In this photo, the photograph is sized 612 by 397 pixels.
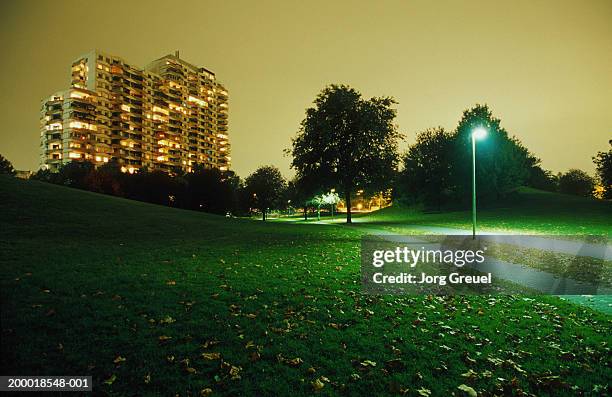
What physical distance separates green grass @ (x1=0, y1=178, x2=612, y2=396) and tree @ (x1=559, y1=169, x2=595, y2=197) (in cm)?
16666

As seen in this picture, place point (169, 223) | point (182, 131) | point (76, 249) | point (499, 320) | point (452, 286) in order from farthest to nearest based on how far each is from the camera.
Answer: point (182, 131) < point (169, 223) < point (76, 249) < point (452, 286) < point (499, 320)

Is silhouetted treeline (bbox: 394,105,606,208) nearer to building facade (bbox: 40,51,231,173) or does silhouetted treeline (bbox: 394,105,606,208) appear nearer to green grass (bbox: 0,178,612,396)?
green grass (bbox: 0,178,612,396)

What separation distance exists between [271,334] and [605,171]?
7227 centimetres

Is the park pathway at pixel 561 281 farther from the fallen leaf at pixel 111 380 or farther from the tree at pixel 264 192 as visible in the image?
the tree at pixel 264 192

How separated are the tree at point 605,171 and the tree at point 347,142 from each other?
4145cm

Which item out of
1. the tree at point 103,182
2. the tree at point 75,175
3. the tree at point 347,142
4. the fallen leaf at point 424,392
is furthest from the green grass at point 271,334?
the tree at point 75,175

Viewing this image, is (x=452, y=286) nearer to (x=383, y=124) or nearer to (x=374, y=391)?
(x=374, y=391)

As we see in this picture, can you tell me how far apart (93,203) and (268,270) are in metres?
21.7

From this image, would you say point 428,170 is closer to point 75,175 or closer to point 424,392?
point 424,392

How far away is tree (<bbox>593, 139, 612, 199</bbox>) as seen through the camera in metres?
53.3

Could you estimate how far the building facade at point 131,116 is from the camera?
385 feet

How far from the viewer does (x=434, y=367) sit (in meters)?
5.02

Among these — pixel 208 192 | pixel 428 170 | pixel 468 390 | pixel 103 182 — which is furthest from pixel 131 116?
Result: pixel 468 390

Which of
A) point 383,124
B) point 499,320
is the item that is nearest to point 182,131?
point 383,124
